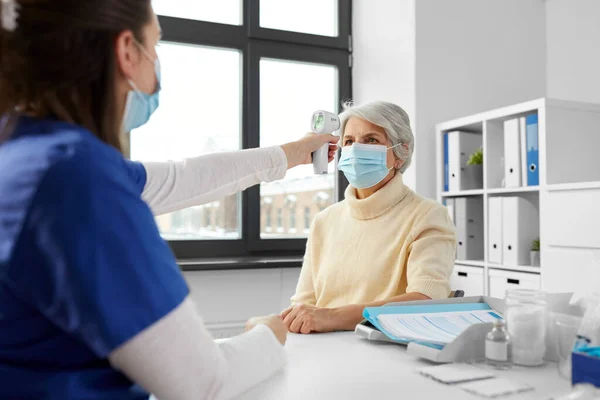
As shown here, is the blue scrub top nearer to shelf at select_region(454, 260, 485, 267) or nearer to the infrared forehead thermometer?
Result: the infrared forehead thermometer

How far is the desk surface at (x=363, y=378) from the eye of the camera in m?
0.85

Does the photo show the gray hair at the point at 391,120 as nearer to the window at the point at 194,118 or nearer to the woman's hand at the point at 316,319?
the woman's hand at the point at 316,319

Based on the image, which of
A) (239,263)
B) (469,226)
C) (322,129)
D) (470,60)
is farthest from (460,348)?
(470,60)

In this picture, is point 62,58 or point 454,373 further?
point 454,373

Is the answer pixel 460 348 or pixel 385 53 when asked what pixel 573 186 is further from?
pixel 460 348

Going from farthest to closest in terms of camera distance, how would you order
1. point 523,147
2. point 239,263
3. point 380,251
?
point 239,263
point 523,147
point 380,251

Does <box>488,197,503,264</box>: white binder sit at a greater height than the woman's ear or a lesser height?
lesser

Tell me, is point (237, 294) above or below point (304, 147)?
below

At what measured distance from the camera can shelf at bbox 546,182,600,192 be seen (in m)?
→ 2.23

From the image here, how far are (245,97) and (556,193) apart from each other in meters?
1.74

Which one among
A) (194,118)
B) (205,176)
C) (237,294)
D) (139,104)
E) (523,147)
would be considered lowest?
(237,294)

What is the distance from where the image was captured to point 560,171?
250cm

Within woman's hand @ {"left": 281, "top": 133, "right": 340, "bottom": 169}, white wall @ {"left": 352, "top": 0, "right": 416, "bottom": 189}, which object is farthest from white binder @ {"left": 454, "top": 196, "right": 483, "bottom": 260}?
woman's hand @ {"left": 281, "top": 133, "right": 340, "bottom": 169}

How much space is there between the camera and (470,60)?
3.21m
